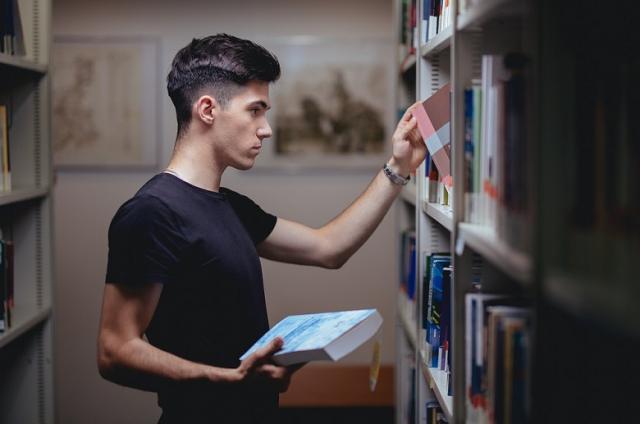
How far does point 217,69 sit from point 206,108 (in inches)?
4.2

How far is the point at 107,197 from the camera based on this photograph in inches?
169

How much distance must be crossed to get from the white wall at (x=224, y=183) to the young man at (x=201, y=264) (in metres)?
2.23

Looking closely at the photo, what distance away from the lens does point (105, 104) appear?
430 centimetres

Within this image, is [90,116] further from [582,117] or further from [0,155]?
[582,117]

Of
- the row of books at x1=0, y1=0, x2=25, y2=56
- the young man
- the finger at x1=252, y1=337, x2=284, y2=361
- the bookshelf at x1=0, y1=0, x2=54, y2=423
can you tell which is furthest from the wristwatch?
the row of books at x1=0, y1=0, x2=25, y2=56

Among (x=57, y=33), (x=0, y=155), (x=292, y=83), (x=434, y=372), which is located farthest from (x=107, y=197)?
(x=434, y=372)

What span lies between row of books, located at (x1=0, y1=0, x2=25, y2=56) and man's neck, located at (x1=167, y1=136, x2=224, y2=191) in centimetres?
92

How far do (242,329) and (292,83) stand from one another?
2726 mm

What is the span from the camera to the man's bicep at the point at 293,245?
→ 2191 millimetres

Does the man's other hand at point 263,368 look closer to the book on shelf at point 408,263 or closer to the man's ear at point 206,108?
the man's ear at point 206,108

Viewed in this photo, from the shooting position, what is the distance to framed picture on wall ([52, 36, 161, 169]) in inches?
168

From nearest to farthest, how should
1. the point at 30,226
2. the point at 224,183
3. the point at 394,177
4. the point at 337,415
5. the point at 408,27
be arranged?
the point at 394,177
the point at 30,226
the point at 408,27
the point at 337,415
the point at 224,183

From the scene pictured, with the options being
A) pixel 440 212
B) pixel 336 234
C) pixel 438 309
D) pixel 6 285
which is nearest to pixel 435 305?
pixel 438 309

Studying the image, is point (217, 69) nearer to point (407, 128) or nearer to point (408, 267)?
point (407, 128)
